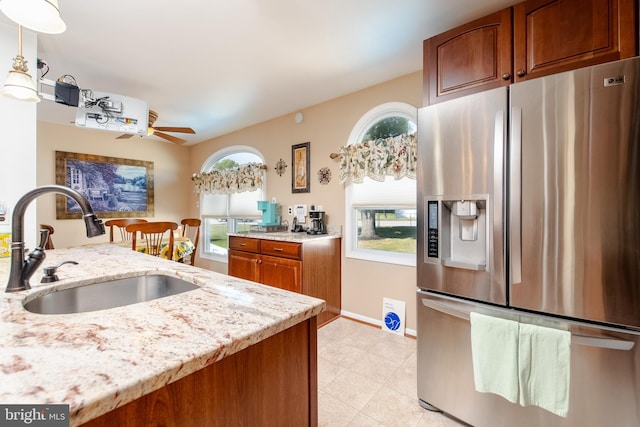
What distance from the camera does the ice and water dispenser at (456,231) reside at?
4.75 ft

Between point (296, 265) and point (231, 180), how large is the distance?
89.0 inches

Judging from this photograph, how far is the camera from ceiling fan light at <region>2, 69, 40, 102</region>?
4.65ft

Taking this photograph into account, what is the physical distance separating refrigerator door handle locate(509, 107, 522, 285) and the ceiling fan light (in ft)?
8.14

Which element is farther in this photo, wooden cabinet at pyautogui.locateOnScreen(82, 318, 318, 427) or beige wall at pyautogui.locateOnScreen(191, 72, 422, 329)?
beige wall at pyautogui.locateOnScreen(191, 72, 422, 329)

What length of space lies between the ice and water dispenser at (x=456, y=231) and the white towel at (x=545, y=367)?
0.38 metres

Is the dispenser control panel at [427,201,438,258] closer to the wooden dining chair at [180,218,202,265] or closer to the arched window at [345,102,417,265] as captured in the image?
the arched window at [345,102,417,265]

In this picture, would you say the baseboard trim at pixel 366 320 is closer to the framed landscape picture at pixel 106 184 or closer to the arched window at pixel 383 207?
the arched window at pixel 383 207

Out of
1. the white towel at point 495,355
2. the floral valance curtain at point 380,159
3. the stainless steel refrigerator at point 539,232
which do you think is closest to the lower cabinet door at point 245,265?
the floral valance curtain at point 380,159

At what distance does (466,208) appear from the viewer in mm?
1462

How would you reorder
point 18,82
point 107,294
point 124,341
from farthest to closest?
point 18,82 → point 107,294 → point 124,341

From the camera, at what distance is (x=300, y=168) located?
3.42 m

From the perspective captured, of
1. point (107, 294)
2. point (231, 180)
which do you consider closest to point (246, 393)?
point (107, 294)

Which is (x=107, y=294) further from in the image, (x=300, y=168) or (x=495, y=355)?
(x=300, y=168)

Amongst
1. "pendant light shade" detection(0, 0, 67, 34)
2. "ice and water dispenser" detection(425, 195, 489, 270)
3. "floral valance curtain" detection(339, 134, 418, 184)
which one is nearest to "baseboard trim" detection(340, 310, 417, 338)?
"ice and water dispenser" detection(425, 195, 489, 270)
